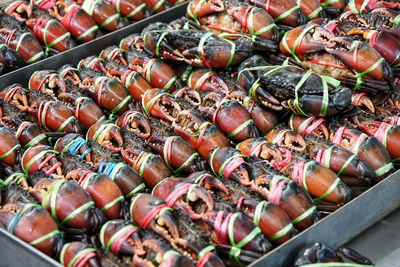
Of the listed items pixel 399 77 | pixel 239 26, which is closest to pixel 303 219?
pixel 399 77

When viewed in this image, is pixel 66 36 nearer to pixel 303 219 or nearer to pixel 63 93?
pixel 63 93

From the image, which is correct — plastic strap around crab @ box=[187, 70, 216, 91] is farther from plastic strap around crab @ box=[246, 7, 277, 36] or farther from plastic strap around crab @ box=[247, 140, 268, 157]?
plastic strap around crab @ box=[247, 140, 268, 157]

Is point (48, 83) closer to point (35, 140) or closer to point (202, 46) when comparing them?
point (35, 140)

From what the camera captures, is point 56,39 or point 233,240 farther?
point 56,39

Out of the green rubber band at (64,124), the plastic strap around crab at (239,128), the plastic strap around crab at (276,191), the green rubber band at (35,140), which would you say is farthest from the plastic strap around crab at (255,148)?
the green rubber band at (35,140)

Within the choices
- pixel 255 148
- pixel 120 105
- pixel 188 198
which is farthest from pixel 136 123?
pixel 188 198

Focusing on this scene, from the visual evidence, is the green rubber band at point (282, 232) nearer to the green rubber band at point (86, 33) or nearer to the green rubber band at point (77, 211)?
the green rubber band at point (77, 211)
